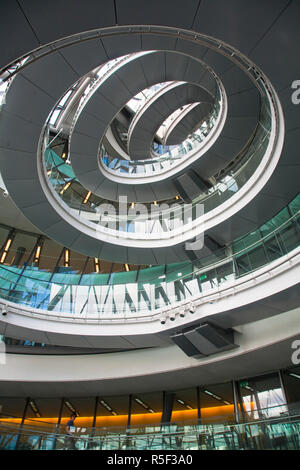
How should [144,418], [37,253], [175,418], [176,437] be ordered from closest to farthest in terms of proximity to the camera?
[176,437] → [175,418] → [144,418] → [37,253]

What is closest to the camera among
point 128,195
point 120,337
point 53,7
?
point 53,7

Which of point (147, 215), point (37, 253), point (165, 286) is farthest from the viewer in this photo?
point (37, 253)

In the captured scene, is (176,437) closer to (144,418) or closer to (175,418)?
(175,418)

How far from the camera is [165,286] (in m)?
10.4

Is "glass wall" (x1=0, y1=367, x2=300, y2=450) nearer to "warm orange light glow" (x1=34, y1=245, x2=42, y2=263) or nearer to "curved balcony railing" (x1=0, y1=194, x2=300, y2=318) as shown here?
"curved balcony railing" (x1=0, y1=194, x2=300, y2=318)

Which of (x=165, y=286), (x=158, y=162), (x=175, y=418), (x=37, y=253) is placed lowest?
(x=175, y=418)

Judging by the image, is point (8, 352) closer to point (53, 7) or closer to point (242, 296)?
point (242, 296)


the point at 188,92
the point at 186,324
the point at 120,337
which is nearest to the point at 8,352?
the point at 120,337

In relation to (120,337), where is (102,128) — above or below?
above

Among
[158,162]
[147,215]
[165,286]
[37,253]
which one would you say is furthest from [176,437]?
[37,253]

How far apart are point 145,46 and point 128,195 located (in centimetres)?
763

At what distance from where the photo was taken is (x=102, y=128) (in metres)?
12.8

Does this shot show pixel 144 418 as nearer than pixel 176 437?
No
